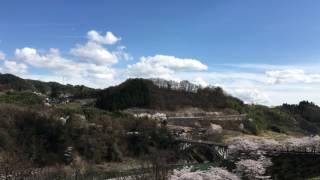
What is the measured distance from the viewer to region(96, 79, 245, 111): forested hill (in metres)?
138

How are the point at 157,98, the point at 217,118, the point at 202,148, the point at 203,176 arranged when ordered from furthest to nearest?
the point at 157,98, the point at 217,118, the point at 202,148, the point at 203,176

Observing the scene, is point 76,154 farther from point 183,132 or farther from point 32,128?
point 183,132

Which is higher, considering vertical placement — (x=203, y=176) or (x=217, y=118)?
(x=217, y=118)

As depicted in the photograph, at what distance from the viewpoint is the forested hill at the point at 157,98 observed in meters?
138

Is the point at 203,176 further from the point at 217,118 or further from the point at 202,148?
the point at 217,118

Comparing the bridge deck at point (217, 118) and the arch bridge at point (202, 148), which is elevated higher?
the bridge deck at point (217, 118)

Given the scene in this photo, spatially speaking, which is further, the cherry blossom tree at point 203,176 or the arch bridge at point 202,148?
the arch bridge at point 202,148

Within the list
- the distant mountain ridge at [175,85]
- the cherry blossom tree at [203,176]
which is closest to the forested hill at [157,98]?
the distant mountain ridge at [175,85]

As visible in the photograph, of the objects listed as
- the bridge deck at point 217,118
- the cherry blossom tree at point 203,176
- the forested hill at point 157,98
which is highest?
the forested hill at point 157,98

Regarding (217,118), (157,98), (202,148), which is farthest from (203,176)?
(157,98)

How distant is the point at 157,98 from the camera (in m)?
146

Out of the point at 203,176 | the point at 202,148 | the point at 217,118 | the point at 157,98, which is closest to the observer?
the point at 203,176

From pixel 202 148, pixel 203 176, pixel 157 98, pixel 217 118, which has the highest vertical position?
pixel 157 98

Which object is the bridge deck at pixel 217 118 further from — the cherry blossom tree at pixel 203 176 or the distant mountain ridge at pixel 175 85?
the cherry blossom tree at pixel 203 176
